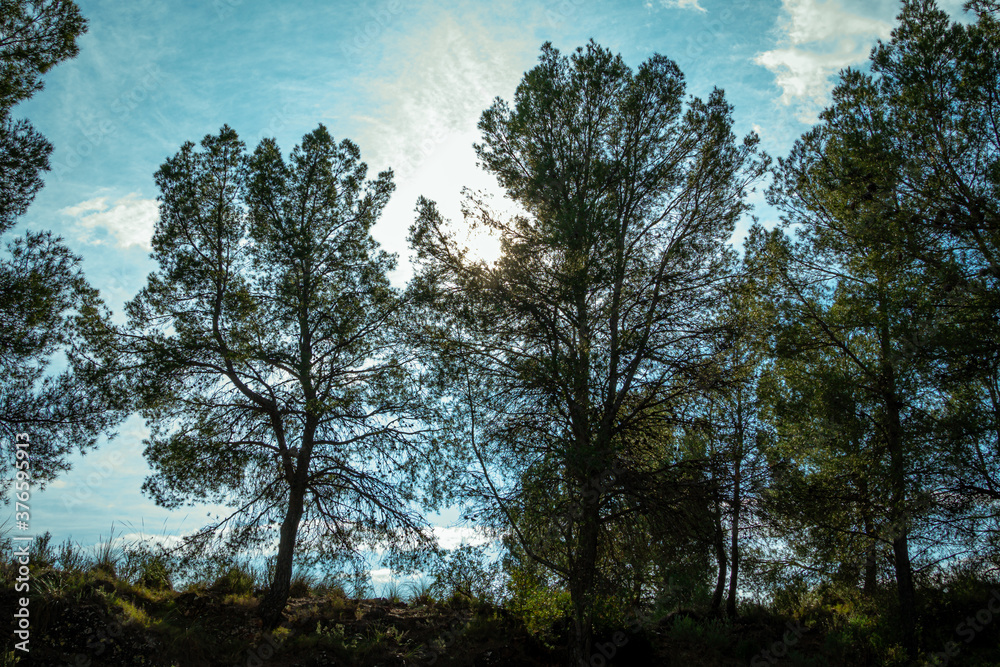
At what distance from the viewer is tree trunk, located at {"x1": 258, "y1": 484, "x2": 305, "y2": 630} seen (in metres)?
11.0

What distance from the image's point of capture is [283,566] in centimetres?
1124

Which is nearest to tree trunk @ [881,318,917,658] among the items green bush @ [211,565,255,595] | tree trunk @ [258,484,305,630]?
tree trunk @ [258,484,305,630]

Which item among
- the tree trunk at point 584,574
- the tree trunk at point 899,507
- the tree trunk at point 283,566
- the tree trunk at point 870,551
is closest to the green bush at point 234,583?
the tree trunk at point 283,566

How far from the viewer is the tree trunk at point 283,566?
1097 cm

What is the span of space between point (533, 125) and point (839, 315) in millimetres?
7158

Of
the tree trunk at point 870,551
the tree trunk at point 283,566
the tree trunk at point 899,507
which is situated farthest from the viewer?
the tree trunk at point 283,566

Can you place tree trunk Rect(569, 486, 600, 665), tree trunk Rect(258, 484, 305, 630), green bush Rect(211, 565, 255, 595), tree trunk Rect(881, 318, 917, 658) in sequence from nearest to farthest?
tree trunk Rect(569, 486, 600, 665) → tree trunk Rect(881, 318, 917, 658) → tree trunk Rect(258, 484, 305, 630) → green bush Rect(211, 565, 255, 595)

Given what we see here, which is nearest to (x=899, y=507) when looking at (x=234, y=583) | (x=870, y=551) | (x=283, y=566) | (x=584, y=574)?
(x=870, y=551)

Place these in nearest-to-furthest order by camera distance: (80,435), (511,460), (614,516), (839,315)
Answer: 1. (614,516)
2. (511,460)
3. (80,435)
4. (839,315)

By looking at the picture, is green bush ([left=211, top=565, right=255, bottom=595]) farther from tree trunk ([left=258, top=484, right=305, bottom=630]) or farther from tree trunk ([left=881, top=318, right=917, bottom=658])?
tree trunk ([left=881, top=318, right=917, bottom=658])

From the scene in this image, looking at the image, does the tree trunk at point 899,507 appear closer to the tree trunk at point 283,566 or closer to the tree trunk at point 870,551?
the tree trunk at point 870,551

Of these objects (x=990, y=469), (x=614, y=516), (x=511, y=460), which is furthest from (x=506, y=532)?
(x=990, y=469)

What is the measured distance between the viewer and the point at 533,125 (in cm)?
1098

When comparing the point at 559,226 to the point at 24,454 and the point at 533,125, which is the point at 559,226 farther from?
the point at 24,454
